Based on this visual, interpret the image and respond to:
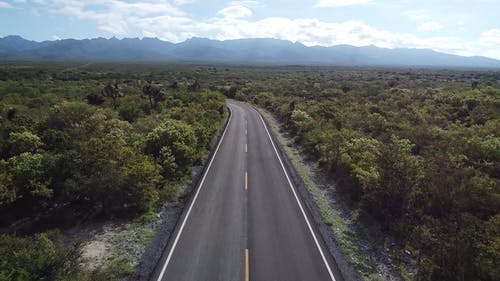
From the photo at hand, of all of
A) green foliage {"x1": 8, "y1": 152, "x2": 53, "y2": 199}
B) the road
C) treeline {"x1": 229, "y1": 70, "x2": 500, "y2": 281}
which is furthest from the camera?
green foliage {"x1": 8, "y1": 152, "x2": 53, "y2": 199}

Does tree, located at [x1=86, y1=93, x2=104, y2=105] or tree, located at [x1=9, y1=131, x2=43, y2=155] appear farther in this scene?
tree, located at [x1=86, y1=93, x2=104, y2=105]

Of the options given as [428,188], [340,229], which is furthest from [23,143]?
[428,188]

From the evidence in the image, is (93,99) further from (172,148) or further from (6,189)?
(6,189)

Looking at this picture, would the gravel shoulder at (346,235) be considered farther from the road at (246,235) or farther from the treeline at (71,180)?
the treeline at (71,180)

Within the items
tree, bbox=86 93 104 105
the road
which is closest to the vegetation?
the road

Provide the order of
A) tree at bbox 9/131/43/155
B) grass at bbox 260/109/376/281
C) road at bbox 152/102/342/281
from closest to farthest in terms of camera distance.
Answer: road at bbox 152/102/342/281 < grass at bbox 260/109/376/281 < tree at bbox 9/131/43/155

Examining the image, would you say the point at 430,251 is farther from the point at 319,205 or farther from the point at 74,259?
the point at 74,259

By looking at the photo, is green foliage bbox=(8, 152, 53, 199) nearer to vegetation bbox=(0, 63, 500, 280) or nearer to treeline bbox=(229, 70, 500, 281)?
vegetation bbox=(0, 63, 500, 280)
